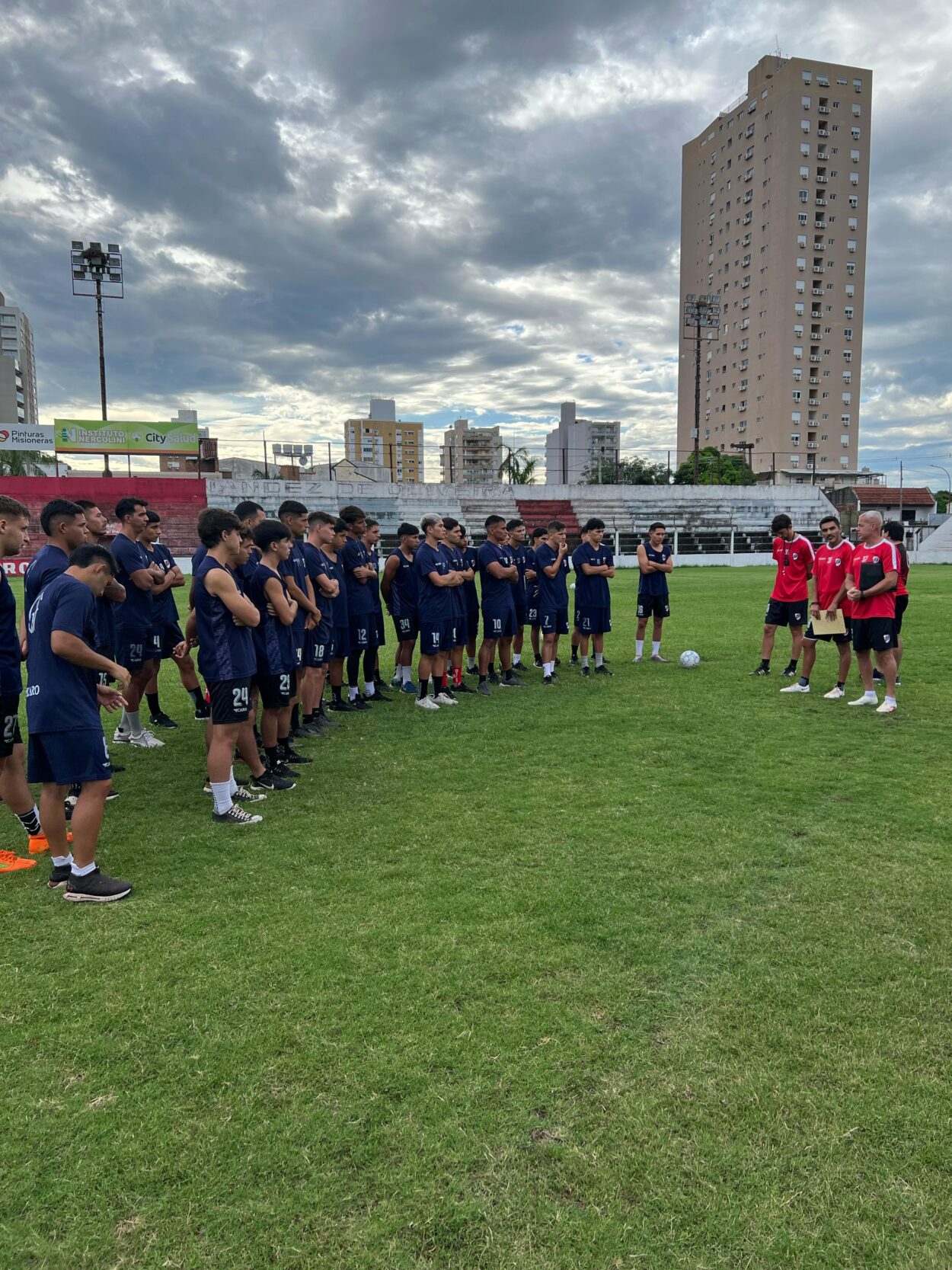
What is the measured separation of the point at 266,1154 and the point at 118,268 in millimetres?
41180

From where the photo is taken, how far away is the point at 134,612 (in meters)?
7.04

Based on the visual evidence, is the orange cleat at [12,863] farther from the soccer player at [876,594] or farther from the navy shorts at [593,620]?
the soccer player at [876,594]

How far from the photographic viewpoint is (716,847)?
14.6 feet

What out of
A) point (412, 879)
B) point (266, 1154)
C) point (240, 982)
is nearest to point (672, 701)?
point (412, 879)

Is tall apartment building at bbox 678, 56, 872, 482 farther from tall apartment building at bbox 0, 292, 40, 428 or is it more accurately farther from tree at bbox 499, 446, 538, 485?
tall apartment building at bbox 0, 292, 40, 428

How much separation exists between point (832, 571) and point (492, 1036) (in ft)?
24.3

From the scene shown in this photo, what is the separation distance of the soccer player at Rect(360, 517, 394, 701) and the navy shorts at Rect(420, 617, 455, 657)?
2.57 ft

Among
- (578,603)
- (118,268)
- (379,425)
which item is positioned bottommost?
(578,603)

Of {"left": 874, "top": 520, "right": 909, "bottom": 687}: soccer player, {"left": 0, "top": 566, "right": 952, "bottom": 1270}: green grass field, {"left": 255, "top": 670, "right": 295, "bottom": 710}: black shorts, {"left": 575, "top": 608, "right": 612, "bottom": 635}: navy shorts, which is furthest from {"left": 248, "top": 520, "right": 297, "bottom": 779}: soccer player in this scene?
{"left": 874, "top": 520, "right": 909, "bottom": 687}: soccer player

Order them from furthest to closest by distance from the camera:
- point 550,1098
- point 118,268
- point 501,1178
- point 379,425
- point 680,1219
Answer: point 379,425 → point 118,268 → point 550,1098 → point 501,1178 → point 680,1219

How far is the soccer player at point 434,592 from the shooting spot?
26.3 ft

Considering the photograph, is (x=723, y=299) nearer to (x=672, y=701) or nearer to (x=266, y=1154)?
(x=672, y=701)

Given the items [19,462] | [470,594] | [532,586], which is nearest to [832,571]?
[532,586]

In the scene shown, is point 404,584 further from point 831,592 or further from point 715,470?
point 715,470
